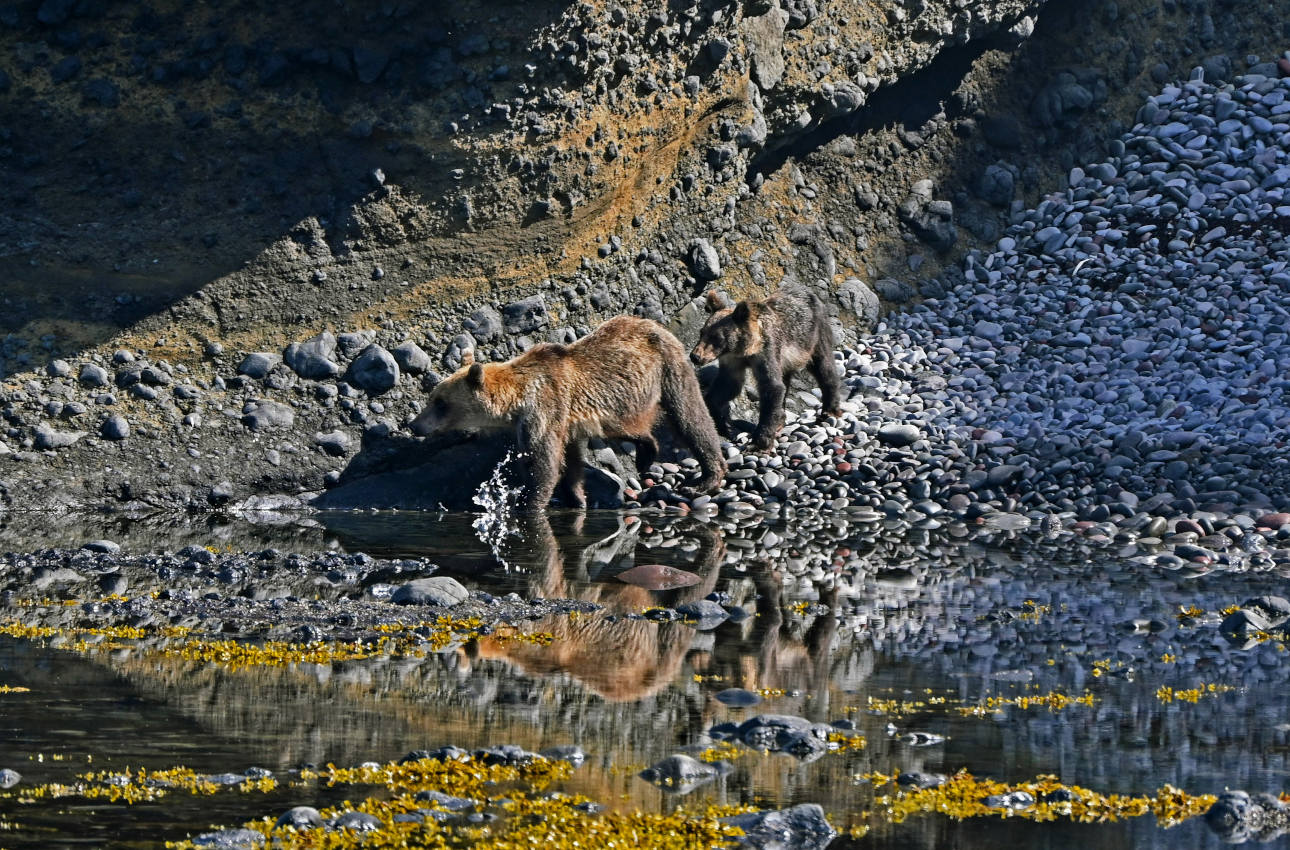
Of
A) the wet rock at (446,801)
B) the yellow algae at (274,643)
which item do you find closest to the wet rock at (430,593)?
the yellow algae at (274,643)

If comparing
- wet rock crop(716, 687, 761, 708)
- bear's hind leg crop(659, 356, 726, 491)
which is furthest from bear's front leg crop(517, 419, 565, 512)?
wet rock crop(716, 687, 761, 708)

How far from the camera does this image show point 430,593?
9750mm

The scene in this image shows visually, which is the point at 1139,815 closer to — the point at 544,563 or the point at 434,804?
the point at 434,804

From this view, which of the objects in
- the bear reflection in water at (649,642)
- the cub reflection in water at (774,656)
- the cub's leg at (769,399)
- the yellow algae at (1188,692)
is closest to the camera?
the yellow algae at (1188,692)

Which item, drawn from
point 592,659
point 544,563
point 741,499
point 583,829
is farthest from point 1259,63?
point 583,829

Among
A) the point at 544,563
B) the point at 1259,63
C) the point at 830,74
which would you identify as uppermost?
the point at 1259,63

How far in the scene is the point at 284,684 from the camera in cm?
764

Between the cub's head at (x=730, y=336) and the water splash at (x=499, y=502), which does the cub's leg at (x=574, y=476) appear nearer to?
the water splash at (x=499, y=502)

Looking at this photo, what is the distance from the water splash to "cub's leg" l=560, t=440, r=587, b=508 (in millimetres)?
434

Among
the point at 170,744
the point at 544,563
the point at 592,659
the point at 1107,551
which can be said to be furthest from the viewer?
the point at 1107,551

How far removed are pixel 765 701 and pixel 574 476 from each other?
7.71 meters

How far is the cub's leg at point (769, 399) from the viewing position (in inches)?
650

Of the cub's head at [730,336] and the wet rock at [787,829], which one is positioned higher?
the cub's head at [730,336]

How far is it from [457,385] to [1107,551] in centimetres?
571
